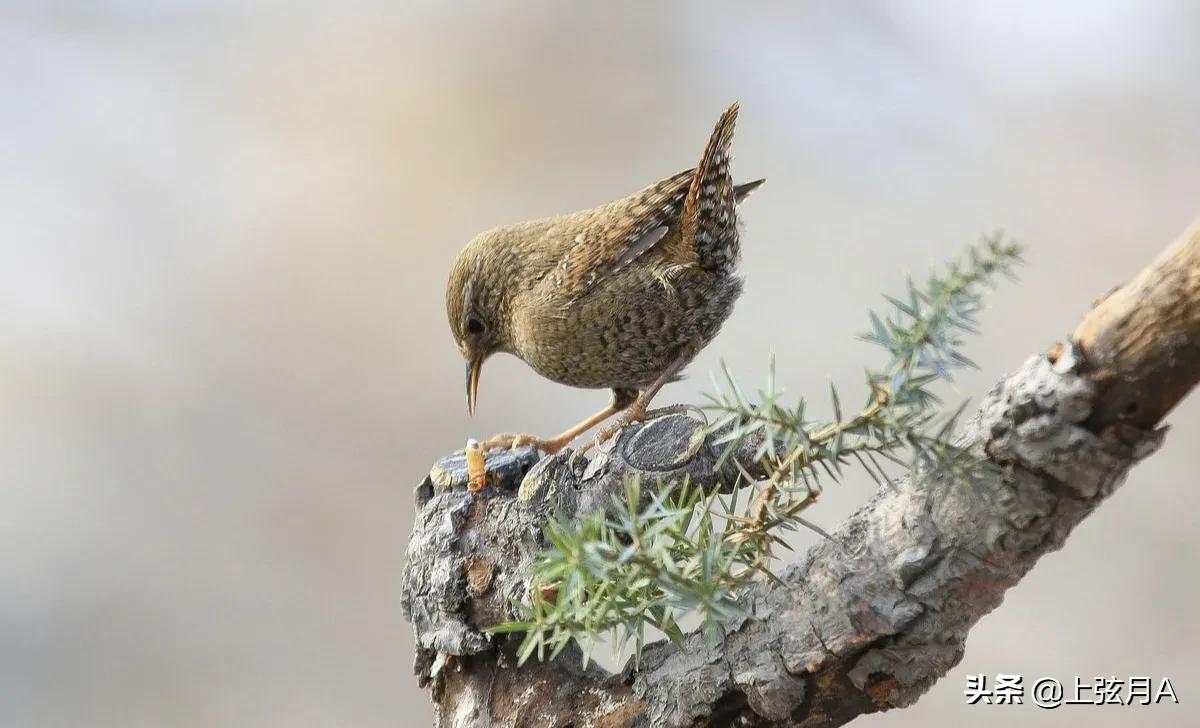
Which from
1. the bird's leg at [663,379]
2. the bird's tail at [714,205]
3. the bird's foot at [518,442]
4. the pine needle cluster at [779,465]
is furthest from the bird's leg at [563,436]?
the pine needle cluster at [779,465]

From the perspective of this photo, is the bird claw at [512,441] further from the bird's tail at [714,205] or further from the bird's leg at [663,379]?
the bird's tail at [714,205]

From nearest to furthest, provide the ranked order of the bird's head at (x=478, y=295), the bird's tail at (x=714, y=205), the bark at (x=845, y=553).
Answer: the bark at (x=845, y=553)
the bird's tail at (x=714, y=205)
the bird's head at (x=478, y=295)

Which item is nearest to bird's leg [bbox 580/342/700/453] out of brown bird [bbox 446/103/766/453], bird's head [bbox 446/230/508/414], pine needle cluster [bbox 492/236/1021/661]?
brown bird [bbox 446/103/766/453]

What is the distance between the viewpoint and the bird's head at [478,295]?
1.57 meters

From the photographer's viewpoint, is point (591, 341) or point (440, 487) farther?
point (591, 341)

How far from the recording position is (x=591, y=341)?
1.44 metres

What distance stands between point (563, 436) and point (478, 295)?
26 centimetres

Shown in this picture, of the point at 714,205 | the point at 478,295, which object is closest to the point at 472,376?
the point at 478,295

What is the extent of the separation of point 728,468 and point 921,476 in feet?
1.29

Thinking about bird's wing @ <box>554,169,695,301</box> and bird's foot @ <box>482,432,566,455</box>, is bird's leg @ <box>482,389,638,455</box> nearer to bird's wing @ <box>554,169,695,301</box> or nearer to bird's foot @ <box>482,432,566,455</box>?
bird's foot @ <box>482,432,566,455</box>

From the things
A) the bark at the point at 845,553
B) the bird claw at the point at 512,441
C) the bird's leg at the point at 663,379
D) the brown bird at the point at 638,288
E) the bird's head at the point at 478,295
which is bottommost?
the bark at the point at 845,553

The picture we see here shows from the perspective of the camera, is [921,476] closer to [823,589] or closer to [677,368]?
[823,589]

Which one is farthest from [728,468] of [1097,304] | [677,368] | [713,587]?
[1097,304]

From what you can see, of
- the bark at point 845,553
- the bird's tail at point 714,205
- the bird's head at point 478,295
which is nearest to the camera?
the bark at point 845,553
